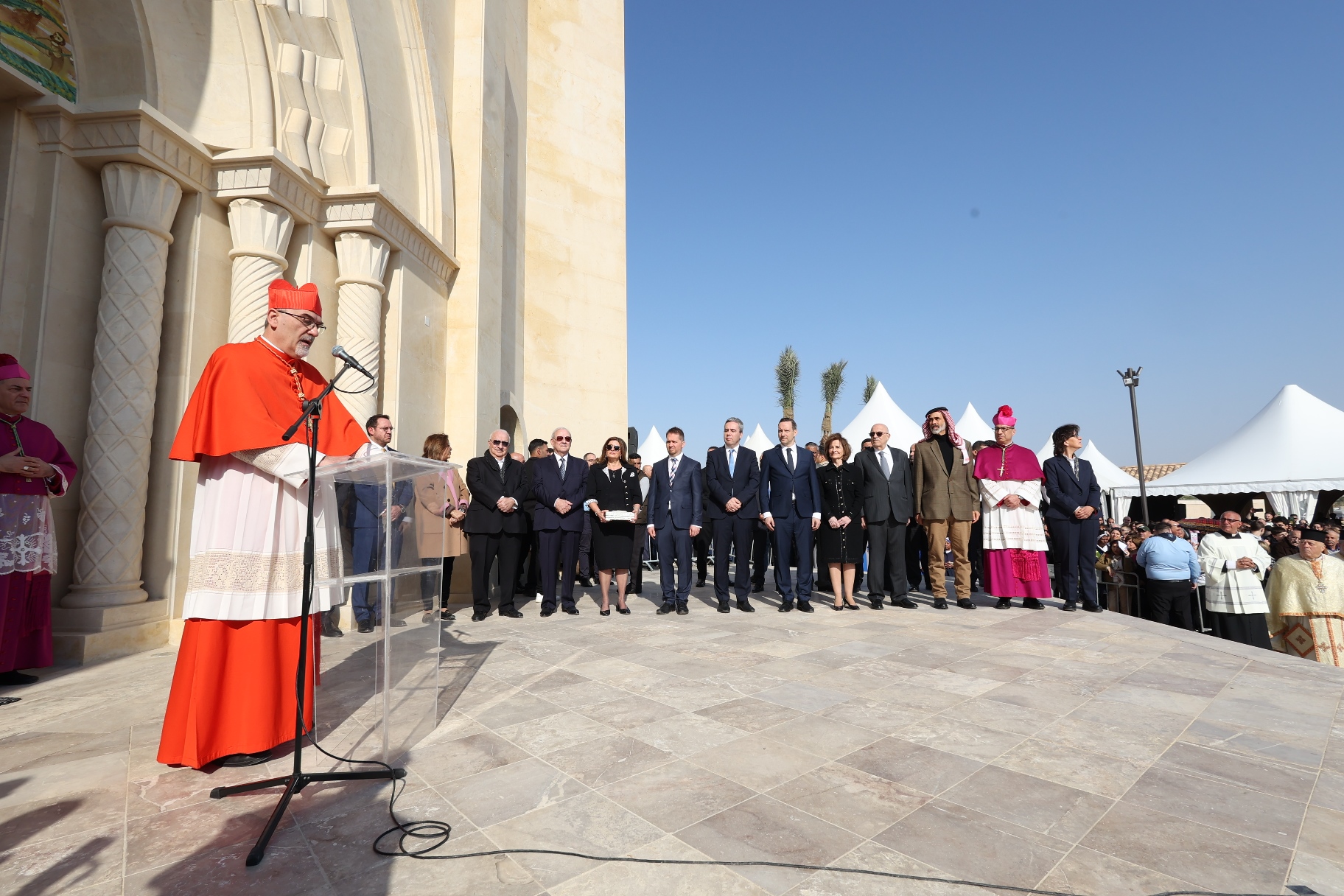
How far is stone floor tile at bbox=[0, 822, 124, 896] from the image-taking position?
208 cm

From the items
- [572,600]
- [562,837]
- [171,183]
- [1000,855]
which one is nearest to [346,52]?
[171,183]

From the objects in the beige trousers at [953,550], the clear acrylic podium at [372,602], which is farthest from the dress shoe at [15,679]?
the beige trousers at [953,550]

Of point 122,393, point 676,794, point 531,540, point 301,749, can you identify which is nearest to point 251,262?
point 122,393

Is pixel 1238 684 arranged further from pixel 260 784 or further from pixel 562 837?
pixel 260 784

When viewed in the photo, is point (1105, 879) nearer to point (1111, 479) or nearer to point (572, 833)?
point (572, 833)

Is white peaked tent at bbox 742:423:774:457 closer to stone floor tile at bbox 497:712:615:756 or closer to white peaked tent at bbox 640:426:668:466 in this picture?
white peaked tent at bbox 640:426:668:466

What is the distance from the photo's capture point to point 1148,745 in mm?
3197

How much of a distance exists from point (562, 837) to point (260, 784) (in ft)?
4.18

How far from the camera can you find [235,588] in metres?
3.04

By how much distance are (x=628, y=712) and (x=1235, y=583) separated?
7.89 metres

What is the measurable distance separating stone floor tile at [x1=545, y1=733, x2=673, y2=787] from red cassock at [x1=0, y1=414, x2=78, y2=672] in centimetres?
397

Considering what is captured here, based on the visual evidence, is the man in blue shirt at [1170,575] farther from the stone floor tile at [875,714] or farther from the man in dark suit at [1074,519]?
the stone floor tile at [875,714]

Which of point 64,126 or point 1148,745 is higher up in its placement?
point 64,126

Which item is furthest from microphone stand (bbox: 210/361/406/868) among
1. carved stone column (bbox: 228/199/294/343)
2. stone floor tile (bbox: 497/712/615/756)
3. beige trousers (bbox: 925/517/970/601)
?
beige trousers (bbox: 925/517/970/601)
